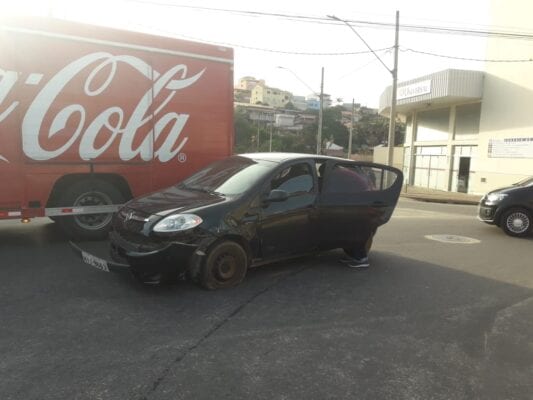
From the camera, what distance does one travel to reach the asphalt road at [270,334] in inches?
137

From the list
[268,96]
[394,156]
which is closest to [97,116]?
[394,156]

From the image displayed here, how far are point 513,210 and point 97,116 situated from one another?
850 centimetres

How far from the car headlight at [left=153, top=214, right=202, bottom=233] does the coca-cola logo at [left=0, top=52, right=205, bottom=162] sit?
2.89 meters

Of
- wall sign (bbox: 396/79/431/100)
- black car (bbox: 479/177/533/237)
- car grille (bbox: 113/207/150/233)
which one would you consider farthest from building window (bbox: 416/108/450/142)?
car grille (bbox: 113/207/150/233)

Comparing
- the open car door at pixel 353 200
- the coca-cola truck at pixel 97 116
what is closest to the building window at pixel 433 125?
the coca-cola truck at pixel 97 116

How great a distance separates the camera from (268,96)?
163 m

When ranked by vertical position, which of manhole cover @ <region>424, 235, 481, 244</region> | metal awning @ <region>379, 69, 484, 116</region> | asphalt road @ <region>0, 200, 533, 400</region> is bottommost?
manhole cover @ <region>424, 235, 481, 244</region>

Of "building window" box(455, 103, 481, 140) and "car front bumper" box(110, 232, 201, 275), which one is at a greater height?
"building window" box(455, 103, 481, 140)

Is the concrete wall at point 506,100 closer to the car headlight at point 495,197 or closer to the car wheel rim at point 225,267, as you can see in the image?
the car headlight at point 495,197

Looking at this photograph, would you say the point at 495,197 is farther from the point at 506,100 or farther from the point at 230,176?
the point at 506,100

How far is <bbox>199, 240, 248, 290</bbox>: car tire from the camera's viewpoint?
17.7 feet

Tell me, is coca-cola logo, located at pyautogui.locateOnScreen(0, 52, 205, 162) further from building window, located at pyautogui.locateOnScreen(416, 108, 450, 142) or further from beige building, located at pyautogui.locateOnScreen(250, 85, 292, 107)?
beige building, located at pyautogui.locateOnScreen(250, 85, 292, 107)

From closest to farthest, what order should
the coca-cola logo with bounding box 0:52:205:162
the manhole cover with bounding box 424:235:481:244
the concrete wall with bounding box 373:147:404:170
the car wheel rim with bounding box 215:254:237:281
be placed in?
the car wheel rim with bounding box 215:254:237:281 → the coca-cola logo with bounding box 0:52:205:162 → the manhole cover with bounding box 424:235:481:244 → the concrete wall with bounding box 373:147:404:170

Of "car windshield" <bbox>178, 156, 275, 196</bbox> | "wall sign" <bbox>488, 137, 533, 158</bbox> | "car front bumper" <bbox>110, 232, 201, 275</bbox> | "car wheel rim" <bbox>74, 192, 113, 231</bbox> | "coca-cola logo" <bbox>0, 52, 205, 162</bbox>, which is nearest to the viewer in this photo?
"car front bumper" <bbox>110, 232, 201, 275</bbox>
